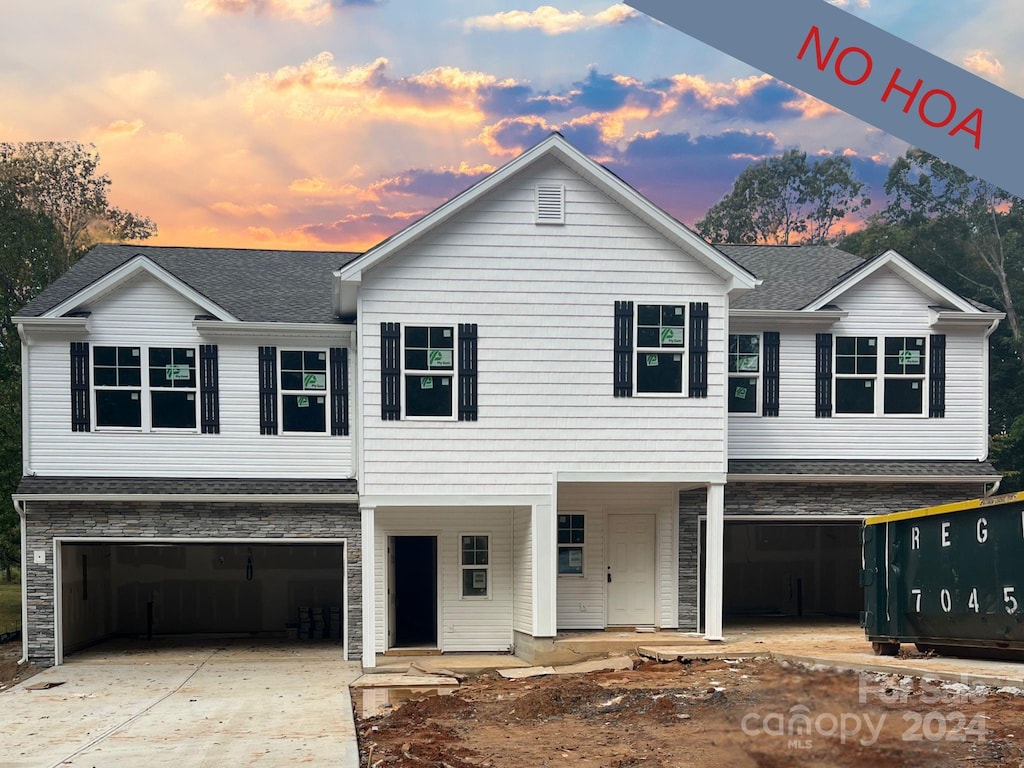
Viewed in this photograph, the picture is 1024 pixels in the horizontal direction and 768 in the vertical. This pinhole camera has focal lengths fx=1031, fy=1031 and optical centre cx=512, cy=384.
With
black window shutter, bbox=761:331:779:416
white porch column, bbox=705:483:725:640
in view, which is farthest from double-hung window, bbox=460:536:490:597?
black window shutter, bbox=761:331:779:416

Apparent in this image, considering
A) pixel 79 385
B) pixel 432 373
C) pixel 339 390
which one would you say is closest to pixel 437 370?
pixel 432 373

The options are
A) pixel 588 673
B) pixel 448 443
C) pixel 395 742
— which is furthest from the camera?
pixel 448 443

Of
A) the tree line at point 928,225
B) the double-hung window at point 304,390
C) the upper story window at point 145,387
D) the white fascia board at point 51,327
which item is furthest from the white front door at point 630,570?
the tree line at point 928,225

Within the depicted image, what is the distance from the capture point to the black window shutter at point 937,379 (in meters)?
19.0

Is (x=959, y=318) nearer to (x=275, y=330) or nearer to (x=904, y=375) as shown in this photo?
(x=904, y=375)

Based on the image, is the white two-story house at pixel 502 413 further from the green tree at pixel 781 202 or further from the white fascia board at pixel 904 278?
the green tree at pixel 781 202

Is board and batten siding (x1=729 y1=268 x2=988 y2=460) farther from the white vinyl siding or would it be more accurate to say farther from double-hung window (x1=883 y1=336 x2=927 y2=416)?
the white vinyl siding

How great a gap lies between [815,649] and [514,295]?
7290mm

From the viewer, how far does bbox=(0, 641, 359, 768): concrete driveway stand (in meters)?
10.8

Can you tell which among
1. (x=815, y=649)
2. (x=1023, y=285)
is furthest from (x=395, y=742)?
(x=1023, y=285)

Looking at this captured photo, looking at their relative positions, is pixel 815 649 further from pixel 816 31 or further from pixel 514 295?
pixel 816 31

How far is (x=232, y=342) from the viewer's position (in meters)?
18.0

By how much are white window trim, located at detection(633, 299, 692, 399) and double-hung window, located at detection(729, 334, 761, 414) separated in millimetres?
2022

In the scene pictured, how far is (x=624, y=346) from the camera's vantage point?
55.9 ft
